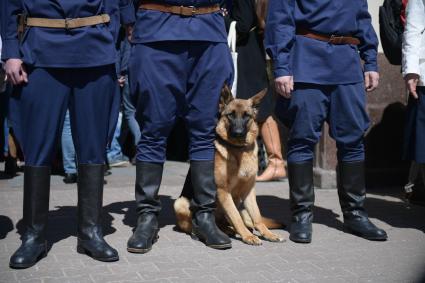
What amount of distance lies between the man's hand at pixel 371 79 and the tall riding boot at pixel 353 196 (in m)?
0.59

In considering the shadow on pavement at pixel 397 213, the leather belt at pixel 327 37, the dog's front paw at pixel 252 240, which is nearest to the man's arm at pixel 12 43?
the dog's front paw at pixel 252 240

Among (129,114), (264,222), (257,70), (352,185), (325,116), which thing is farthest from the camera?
(129,114)

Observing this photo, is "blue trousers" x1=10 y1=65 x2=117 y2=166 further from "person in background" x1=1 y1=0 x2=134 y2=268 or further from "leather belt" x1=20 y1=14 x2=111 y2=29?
"leather belt" x1=20 y1=14 x2=111 y2=29

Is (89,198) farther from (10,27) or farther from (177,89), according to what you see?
(10,27)

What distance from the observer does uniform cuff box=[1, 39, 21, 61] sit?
383cm

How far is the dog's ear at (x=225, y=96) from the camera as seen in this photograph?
4504mm

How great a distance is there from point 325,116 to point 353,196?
0.66 meters

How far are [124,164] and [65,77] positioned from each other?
15.2 ft

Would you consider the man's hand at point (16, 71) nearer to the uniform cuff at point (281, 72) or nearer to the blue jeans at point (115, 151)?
the uniform cuff at point (281, 72)

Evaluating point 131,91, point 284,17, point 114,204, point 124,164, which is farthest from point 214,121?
point 124,164

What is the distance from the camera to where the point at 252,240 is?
14.5 feet

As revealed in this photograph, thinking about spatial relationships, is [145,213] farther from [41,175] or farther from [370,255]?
[370,255]

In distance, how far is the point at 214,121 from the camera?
4.44 m

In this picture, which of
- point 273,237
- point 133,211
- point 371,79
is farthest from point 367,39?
point 133,211
